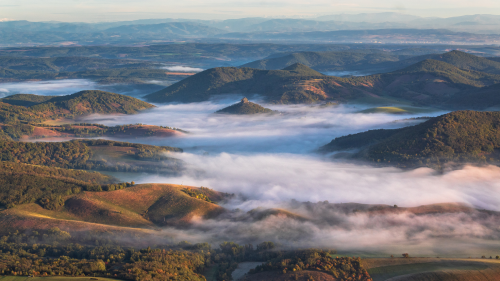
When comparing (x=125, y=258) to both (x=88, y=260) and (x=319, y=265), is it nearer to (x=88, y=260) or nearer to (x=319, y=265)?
(x=88, y=260)

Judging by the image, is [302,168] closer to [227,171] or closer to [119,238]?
[227,171]

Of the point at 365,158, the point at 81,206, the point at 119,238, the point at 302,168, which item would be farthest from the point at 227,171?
the point at 119,238

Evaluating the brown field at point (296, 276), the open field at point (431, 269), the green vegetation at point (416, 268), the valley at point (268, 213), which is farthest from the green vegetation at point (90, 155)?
the green vegetation at point (416, 268)

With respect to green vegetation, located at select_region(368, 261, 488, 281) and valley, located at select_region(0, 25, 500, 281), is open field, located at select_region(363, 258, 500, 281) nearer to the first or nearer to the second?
green vegetation, located at select_region(368, 261, 488, 281)

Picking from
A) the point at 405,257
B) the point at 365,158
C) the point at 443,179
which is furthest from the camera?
the point at 365,158

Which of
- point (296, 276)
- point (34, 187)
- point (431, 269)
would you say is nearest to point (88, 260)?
point (296, 276)

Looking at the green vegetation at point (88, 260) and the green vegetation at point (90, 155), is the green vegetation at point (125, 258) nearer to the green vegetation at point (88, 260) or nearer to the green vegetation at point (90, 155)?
the green vegetation at point (88, 260)

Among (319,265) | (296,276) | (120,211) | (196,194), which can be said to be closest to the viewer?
(296,276)
